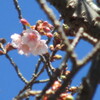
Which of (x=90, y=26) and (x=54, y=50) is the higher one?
(x=54, y=50)

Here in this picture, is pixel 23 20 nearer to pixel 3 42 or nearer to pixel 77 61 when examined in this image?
pixel 3 42

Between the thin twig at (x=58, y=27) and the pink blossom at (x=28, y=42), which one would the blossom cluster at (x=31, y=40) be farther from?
the thin twig at (x=58, y=27)

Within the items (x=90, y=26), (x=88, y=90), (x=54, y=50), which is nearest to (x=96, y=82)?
(x=88, y=90)

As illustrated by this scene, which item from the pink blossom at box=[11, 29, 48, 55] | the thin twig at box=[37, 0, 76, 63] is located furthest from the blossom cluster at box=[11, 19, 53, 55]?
the thin twig at box=[37, 0, 76, 63]

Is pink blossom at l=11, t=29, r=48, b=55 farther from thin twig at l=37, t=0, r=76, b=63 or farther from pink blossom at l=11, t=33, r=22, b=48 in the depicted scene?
thin twig at l=37, t=0, r=76, b=63

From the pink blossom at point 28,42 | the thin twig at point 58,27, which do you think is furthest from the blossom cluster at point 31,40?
the thin twig at point 58,27

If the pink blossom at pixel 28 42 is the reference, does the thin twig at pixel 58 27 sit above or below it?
below

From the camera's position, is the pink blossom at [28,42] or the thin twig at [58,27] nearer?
the thin twig at [58,27]

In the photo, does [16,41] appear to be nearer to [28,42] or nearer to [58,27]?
[28,42]
